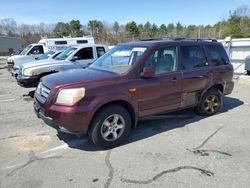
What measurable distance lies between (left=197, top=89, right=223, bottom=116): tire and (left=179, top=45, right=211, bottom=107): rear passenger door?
0.35 metres

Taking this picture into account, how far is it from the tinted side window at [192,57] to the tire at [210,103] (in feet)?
2.53

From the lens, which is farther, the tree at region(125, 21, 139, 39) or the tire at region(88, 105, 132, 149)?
the tree at region(125, 21, 139, 39)

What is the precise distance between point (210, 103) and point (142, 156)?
2850 millimetres

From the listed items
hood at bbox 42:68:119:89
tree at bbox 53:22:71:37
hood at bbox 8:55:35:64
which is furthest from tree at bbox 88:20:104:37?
hood at bbox 42:68:119:89

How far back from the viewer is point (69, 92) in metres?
4.27

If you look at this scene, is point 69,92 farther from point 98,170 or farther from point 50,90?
point 98,170

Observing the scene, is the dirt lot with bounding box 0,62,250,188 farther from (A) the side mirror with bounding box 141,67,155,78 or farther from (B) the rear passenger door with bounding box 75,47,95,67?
(B) the rear passenger door with bounding box 75,47,95,67

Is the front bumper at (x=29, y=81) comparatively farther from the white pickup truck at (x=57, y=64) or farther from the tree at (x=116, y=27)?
the tree at (x=116, y=27)

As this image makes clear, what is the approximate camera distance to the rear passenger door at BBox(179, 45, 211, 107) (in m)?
5.65

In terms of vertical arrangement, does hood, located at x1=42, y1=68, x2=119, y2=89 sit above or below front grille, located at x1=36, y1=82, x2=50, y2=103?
Answer: above

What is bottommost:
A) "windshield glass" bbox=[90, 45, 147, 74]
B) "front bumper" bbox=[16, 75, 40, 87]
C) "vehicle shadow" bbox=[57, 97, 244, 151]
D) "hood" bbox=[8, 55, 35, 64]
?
"vehicle shadow" bbox=[57, 97, 244, 151]

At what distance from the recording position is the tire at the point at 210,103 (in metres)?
6.30

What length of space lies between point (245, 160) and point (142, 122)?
2.44 m

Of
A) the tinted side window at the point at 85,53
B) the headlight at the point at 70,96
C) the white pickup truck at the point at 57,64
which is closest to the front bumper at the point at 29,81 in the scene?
the white pickup truck at the point at 57,64
